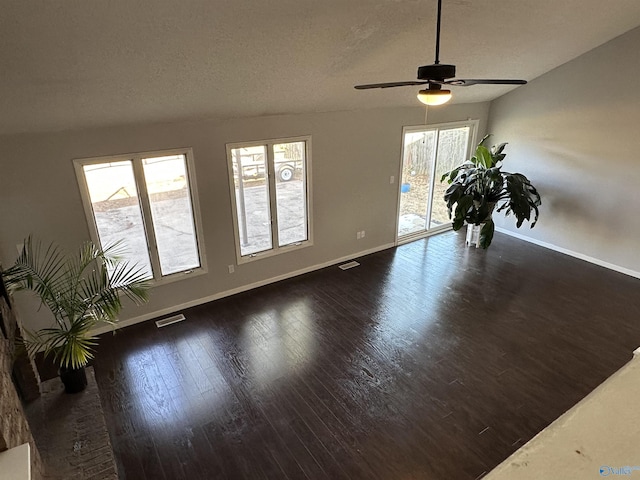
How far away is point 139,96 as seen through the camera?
3.52m

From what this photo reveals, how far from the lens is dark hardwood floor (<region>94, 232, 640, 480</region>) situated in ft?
10.2

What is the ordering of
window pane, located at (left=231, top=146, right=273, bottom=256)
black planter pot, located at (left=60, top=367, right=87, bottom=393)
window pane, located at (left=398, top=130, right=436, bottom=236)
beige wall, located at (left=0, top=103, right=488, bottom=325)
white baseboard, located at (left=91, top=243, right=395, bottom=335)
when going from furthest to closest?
window pane, located at (left=398, top=130, right=436, bottom=236) → window pane, located at (left=231, top=146, right=273, bottom=256) → white baseboard, located at (left=91, top=243, right=395, bottom=335) → beige wall, located at (left=0, top=103, right=488, bottom=325) → black planter pot, located at (left=60, top=367, right=87, bottom=393)

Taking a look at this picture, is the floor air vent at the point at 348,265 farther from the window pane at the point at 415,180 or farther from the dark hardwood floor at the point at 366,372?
the window pane at the point at 415,180

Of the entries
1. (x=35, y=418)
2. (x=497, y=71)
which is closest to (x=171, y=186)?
(x=35, y=418)

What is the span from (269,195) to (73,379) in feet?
10.2

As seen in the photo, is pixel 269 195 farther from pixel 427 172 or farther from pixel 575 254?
pixel 575 254

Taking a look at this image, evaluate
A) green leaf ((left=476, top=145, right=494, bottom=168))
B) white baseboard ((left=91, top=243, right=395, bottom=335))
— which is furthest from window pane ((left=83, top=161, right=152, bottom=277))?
green leaf ((left=476, top=145, right=494, bottom=168))

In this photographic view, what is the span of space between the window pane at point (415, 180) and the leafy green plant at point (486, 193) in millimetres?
810

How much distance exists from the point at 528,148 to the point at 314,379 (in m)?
5.53

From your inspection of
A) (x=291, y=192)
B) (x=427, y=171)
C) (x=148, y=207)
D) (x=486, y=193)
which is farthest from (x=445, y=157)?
(x=148, y=207)

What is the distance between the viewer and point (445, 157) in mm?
7285

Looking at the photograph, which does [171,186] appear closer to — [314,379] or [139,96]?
[139,96]

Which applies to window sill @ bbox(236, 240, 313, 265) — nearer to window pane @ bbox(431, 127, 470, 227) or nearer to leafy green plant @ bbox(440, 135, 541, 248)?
leafy green plant @ bbox(440, 135, 541, 248)
